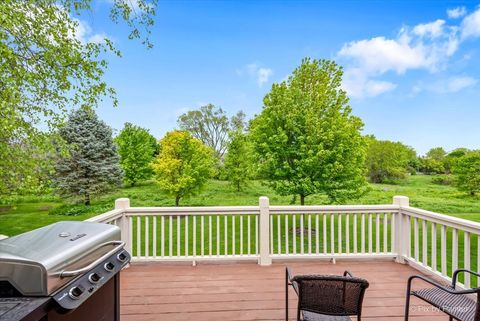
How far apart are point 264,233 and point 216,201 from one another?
9.36 m

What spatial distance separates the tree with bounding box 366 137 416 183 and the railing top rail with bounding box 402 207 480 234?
1083 centimetres

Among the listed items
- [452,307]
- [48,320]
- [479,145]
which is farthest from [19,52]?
[479,145]

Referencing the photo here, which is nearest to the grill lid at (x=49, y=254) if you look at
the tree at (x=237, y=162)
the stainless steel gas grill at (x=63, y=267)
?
the stainless steel gas grill at (x=63, y=267)

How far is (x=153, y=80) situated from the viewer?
991 cm

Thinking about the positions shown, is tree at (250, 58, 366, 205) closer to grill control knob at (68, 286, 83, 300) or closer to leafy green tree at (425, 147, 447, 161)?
grill control knob at (68, 286, 83, 300)

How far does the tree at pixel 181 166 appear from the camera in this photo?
34.2 feet

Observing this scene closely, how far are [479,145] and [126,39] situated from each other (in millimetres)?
13438

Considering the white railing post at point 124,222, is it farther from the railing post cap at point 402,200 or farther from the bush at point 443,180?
the bush at point 443,180

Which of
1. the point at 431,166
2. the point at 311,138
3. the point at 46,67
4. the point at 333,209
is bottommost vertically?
the point at 333,209

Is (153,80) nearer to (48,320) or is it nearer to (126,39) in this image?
(126,39)

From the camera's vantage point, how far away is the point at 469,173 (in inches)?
371

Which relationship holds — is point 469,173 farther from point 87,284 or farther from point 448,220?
point 87,284

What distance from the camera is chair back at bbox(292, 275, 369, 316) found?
1598mm

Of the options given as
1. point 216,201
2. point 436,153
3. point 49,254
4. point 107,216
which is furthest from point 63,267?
point 436,153
